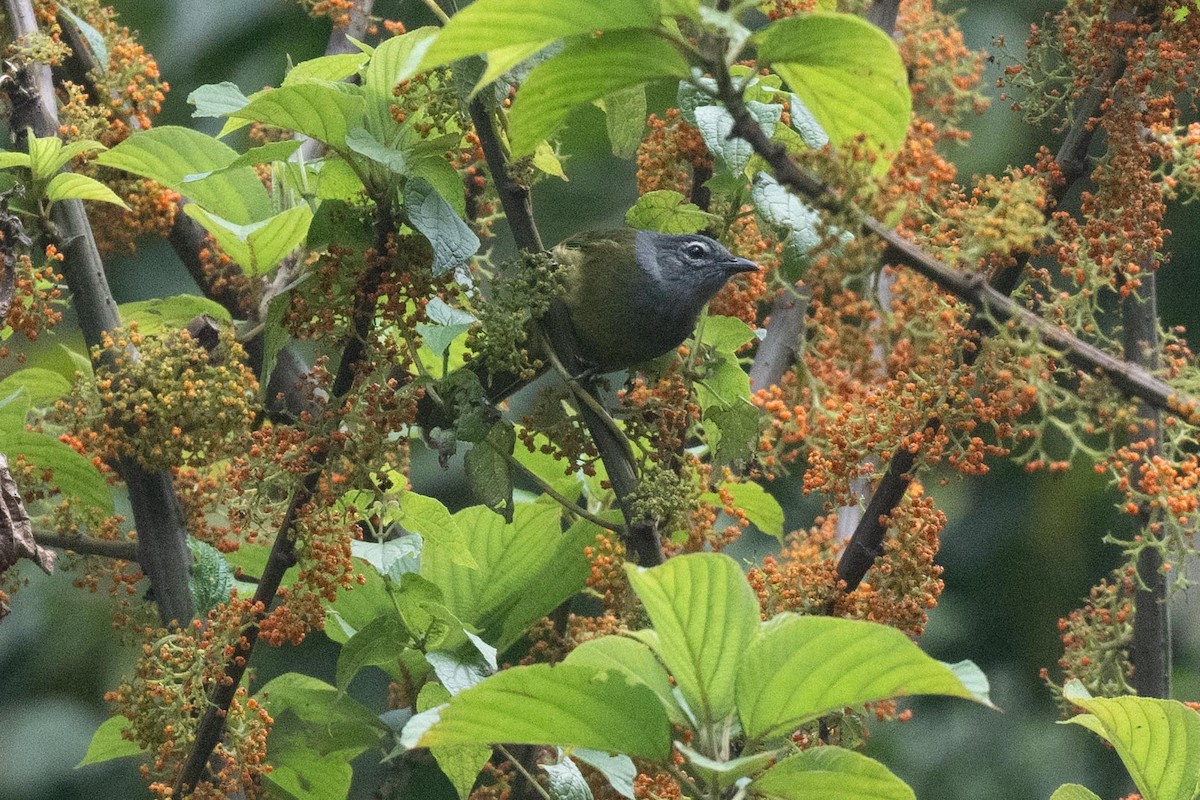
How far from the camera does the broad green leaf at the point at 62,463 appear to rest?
68.9 inches

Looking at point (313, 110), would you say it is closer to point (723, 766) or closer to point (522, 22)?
point (522, 22)

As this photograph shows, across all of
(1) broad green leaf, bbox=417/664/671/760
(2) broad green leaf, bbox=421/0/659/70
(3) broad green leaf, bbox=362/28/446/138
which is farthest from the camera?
(3) broad green leaf, bbox=362/28/446/138

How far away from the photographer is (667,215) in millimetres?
1607

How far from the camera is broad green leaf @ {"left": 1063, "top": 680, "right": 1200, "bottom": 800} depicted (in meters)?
1.25

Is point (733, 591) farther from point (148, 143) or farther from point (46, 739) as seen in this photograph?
point (46, 739)

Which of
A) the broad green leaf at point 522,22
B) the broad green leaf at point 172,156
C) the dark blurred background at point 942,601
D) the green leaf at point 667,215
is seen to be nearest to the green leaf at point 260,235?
the broad green leaf at point 172,156

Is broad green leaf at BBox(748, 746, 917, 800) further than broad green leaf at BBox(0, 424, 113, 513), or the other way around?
broad green leaf at BBox(0, 424, 113, 513)

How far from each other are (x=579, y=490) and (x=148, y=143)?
2.31 ft

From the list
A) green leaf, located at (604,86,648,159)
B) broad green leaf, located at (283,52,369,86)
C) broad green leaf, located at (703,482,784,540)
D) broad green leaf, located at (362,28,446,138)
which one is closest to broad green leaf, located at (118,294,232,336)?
broad green leaf, located at (283,52,369,86)

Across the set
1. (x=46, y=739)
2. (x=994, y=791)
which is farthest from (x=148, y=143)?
(x=994, y=791)

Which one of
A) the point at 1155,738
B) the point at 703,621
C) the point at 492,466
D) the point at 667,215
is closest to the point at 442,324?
the point at 492,466

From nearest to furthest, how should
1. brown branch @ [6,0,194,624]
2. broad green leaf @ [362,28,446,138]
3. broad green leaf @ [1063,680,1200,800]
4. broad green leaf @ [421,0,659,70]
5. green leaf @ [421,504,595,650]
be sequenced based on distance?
broad green leaf @ [421,0,659,70] < broad green leaf @ [1063,680,1200,800] < broad green leaf @ [362,28,446,138] < brown branch @ [6,0,194,624] < green leaf @ [421,504,595,650]

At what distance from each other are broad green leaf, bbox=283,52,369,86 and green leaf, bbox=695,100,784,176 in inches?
16.4

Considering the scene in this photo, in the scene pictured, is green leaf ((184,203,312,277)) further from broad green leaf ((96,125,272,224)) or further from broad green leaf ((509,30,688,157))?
broad green leaf ((509,30,688,157))
